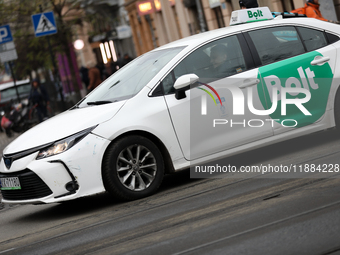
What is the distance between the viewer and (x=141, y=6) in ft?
106

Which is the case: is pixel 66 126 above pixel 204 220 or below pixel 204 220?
above

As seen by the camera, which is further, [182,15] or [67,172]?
[182,15]

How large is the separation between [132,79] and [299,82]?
1853mm

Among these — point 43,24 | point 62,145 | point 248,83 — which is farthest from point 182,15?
point 62,145

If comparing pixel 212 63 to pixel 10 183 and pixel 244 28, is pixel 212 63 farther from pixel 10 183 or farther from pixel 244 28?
pixel 10 183

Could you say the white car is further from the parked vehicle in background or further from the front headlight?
the parked vehicle in background

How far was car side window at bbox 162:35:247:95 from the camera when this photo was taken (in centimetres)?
687

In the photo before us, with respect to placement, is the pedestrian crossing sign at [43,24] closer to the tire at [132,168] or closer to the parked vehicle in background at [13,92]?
the parked vehicle in background at [13,92]

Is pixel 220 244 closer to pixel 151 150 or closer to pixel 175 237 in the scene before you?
pixel 175 237

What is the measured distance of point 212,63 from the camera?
701 centimetres

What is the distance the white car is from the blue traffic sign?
1385 cm

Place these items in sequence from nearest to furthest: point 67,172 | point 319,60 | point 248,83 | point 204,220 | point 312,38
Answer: point 204,220 < point 67,172 < point 248,83 < point 319,60 < point 312,38

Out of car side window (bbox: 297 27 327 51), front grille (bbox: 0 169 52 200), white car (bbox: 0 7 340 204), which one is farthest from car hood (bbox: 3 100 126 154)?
car side window (bbox: 297 27 327 51)

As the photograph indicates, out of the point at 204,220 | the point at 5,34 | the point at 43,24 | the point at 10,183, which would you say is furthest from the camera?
the point at 5,34
